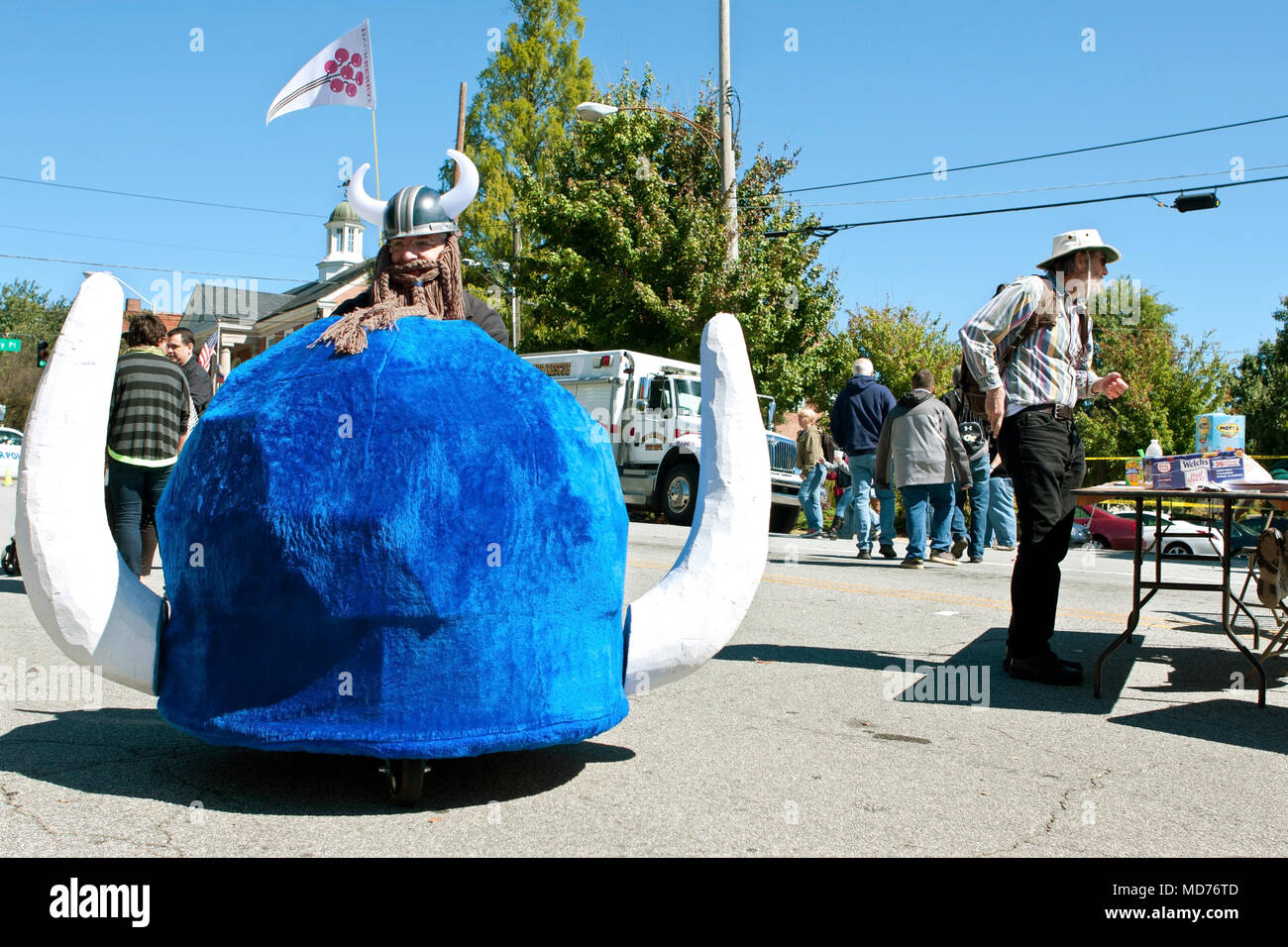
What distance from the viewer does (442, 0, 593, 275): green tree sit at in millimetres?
34062

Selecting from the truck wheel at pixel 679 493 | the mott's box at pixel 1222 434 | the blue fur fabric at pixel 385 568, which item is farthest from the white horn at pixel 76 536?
the truck wheel at pixel 679 493

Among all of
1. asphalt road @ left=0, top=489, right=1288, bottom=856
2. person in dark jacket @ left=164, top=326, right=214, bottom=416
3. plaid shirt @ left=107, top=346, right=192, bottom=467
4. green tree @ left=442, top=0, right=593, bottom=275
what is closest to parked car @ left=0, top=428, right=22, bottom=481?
green tree @ left=442, top=0, right=593, bottom=275

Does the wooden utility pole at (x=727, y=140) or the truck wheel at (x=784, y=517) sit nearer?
the truck wheel at (x=784, y=517)

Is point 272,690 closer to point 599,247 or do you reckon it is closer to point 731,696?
point 731,696

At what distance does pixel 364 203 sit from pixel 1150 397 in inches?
1418

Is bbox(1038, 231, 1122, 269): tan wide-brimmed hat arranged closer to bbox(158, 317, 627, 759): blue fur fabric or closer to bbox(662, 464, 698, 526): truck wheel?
bbox(158, 317, 627, 759): blue fur fabric

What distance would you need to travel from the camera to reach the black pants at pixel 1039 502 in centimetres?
520

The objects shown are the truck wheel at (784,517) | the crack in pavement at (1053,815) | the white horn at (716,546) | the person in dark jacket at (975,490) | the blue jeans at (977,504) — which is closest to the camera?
the crack in pavement at (1053,815)

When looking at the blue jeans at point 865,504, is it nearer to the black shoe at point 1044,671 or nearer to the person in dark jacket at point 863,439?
the person in dark jacket at point 863,439

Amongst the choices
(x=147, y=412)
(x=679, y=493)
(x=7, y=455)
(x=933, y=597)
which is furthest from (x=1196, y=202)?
(x=7, y=455)

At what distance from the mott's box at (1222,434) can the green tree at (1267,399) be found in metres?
32.9

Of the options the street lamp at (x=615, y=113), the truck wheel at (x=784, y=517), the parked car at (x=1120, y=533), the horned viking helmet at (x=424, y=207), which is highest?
the street lamp at (x=615, y=113)

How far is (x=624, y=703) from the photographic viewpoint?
144 inches

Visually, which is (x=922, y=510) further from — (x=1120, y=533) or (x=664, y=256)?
(x=664, y=256)
